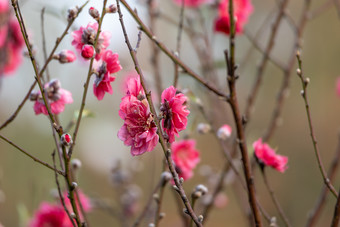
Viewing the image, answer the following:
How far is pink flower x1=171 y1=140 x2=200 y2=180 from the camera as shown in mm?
1233

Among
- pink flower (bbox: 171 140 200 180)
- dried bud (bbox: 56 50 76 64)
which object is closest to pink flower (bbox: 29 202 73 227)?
pink flower (bbox: 171 140 200 180)

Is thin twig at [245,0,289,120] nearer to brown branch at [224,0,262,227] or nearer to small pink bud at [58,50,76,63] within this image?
brown branch at [224,0,262,227]

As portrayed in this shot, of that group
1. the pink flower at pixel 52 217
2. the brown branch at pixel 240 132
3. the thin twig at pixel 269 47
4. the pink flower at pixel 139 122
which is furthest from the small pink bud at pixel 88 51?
the thin twig at pixel 269 47

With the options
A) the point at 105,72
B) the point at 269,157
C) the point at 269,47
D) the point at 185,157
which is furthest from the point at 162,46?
the point at 269,47

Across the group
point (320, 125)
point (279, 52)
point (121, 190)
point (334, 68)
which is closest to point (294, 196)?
point (320, 125)

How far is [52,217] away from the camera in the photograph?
128cm

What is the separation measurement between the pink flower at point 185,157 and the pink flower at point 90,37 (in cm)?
49

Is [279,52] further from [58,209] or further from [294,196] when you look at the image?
[58,209]

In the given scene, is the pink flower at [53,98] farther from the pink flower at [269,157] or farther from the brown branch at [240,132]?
the pink flower at [269,157]

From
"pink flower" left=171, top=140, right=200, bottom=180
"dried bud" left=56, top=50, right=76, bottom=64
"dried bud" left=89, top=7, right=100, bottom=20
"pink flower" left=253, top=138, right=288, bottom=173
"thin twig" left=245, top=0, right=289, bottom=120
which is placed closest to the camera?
"dried bud" left=89, top=7, right=100, bottom=20

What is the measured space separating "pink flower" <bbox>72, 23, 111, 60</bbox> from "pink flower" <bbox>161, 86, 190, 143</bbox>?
22cm

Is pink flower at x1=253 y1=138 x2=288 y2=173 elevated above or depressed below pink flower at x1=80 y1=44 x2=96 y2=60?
above

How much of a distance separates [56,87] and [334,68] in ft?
17.6

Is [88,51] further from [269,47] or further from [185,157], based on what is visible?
[269,47]
